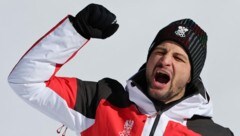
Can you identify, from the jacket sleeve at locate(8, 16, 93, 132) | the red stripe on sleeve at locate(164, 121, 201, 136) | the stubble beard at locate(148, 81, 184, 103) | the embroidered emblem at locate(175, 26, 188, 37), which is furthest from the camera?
the embroidered emblem at locate(175, 26, 188, 37)

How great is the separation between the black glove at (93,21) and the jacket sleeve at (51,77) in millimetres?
49

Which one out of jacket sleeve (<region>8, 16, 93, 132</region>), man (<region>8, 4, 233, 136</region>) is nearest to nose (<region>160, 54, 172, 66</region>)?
man (<region>8, 4, 233, 136</region>)

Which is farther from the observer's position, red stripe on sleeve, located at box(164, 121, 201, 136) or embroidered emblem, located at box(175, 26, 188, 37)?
embroidered emblem, located at box(175, 26, 188, 37)

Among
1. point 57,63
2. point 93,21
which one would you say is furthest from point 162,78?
point 57,63

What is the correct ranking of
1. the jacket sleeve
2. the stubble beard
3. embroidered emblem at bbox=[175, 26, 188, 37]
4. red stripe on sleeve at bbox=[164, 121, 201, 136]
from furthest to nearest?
embroidered emblem at bbox=[175, 26, 188, 37], the stubble beard, red stripe on sleeve at bbox=[164, 121, 201, 136], the jacket sleeve

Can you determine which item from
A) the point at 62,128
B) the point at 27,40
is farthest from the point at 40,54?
the point at 27,40

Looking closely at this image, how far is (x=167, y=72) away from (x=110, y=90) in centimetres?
46

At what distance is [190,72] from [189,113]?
0.37m

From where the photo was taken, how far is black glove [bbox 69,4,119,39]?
501 centimetres

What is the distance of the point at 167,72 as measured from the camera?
204 inches

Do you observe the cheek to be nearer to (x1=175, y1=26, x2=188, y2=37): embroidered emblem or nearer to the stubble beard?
the stubble beard

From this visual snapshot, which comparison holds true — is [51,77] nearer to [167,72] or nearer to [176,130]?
[167,72]

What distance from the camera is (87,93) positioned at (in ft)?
17.0

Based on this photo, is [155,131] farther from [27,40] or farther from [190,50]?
[27,40]
